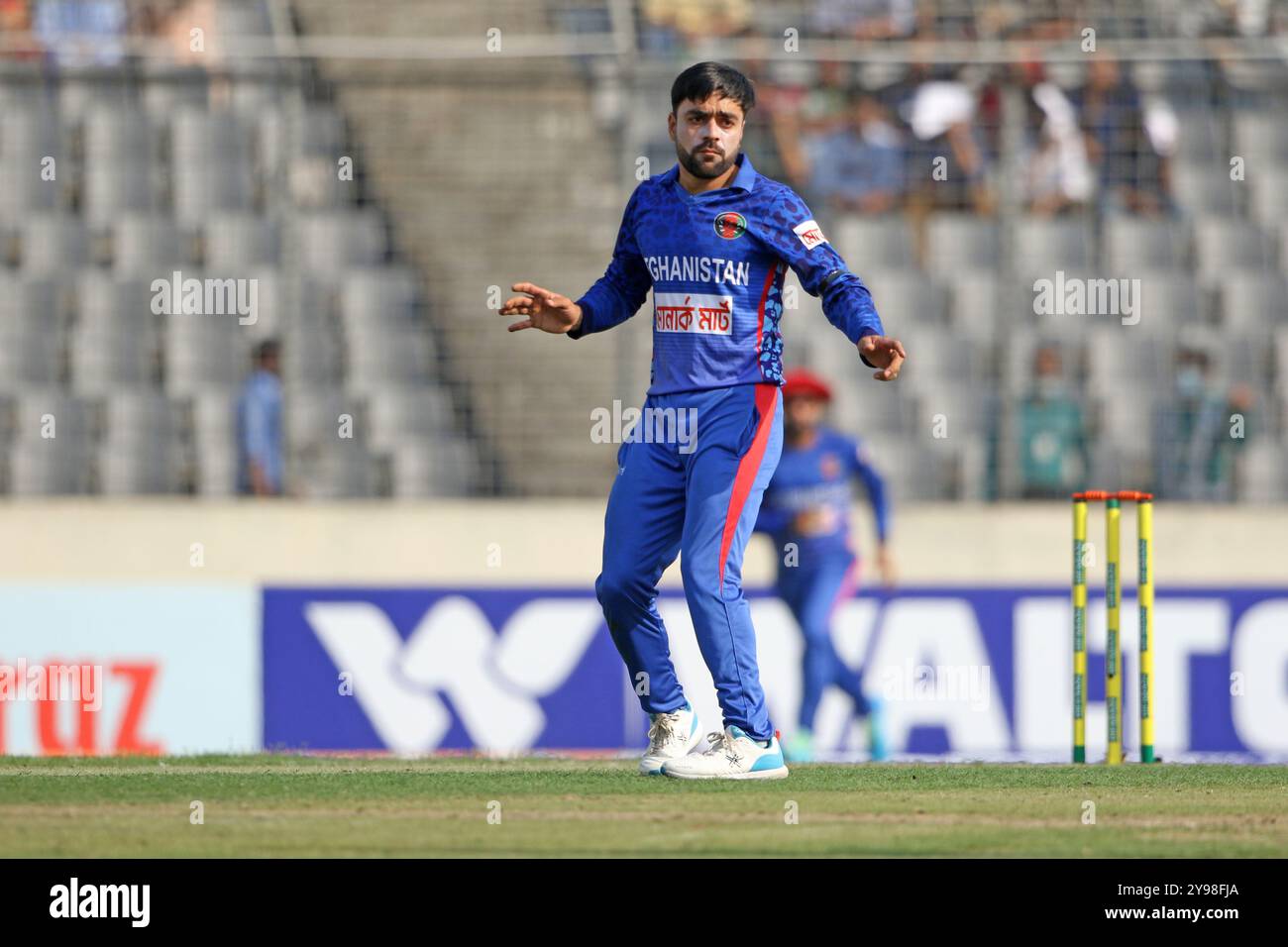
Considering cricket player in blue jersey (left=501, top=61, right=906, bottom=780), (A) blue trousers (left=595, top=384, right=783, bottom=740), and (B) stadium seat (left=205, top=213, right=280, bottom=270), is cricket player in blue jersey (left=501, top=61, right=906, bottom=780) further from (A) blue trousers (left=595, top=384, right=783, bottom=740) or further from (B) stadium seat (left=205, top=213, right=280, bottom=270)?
(B) stadium seat (left=205, top=213, right=280, bottom=270)

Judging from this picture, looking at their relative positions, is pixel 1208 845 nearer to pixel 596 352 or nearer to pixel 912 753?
pixel 912 753

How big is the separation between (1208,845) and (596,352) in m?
8.23

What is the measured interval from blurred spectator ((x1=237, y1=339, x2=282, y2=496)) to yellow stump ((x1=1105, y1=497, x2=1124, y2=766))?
6358mm

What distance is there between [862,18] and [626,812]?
9776 mm

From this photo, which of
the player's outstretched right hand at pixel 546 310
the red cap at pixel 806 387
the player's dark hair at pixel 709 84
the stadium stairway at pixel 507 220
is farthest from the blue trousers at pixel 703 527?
the red cap at pixel 806 387

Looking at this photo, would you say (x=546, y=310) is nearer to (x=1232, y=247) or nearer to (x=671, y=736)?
(x=671, y=736)

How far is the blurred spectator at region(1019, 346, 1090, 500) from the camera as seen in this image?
13445 millimetres

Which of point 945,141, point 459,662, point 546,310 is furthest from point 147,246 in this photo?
point 546,310

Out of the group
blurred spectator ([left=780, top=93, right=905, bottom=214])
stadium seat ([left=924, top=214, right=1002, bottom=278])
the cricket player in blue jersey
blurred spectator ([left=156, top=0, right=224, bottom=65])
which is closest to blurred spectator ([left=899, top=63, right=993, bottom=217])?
stadium seat ([left=924, top=214, right=1002, bottom=278])

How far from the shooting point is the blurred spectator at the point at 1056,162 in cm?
1392

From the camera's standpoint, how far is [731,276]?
6914 mm

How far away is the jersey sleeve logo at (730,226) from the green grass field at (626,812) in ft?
5.78

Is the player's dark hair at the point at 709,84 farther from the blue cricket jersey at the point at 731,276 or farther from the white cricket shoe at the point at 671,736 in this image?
the white cricket shoe at the point at 671,736

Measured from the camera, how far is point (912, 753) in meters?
13.1
